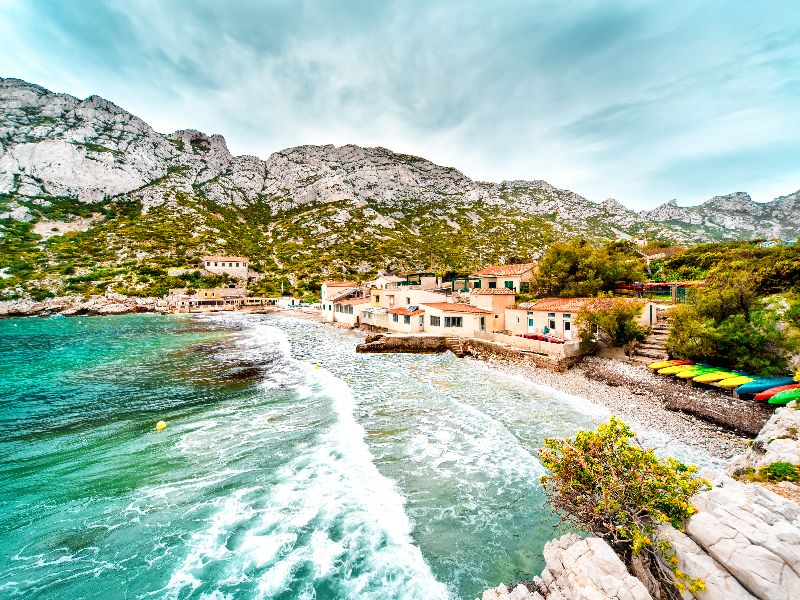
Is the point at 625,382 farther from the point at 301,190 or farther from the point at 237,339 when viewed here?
the point at 301,190

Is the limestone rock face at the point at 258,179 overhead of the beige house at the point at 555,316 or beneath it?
overhead

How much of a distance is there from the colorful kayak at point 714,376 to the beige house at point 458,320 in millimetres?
20462

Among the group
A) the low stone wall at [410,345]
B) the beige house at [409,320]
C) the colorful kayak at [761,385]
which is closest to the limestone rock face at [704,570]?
the colorful kayak at [761,385]

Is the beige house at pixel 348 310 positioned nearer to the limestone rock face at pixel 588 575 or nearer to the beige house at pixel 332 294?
the beige house at pixel 332 294

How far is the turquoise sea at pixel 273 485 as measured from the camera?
8844 millimetres

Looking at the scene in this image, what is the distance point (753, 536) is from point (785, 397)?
710 inches

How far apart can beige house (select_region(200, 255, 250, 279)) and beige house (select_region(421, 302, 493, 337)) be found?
85274mm

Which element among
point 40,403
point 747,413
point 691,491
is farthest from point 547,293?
point 40,403

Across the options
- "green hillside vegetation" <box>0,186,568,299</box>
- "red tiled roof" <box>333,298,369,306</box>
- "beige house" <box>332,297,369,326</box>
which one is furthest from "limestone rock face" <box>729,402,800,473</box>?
"green hillside vegetation" <box>0,186,568,299</box>

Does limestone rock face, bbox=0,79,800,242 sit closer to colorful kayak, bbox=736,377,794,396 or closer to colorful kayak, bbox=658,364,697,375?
colorful kayak, bbox=658,364,697,375

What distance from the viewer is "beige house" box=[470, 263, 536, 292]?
51500 mm

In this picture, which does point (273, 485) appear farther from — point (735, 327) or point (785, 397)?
point (735, 327)

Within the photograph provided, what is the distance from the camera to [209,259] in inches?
4013

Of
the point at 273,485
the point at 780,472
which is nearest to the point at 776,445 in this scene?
the point at 780,472
